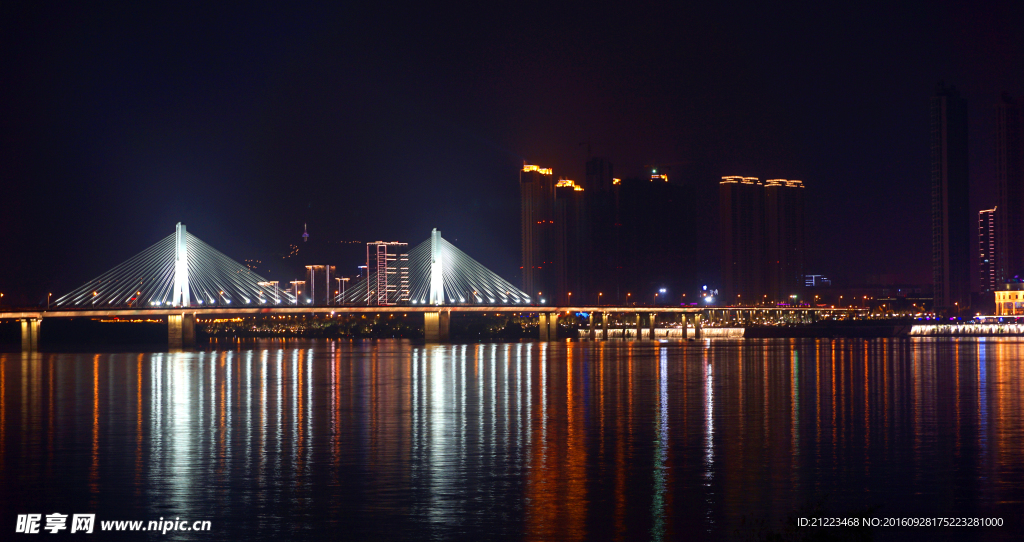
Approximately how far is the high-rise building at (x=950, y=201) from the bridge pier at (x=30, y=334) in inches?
5367

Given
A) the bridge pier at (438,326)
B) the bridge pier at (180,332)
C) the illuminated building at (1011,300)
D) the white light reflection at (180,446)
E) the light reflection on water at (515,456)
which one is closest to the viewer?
the light reflection on water at (515,456)

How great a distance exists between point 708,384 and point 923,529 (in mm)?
22575

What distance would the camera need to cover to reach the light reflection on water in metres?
12.1

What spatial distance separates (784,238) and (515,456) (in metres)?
170

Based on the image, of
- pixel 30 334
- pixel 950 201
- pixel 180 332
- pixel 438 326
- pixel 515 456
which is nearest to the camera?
pixel 515 456

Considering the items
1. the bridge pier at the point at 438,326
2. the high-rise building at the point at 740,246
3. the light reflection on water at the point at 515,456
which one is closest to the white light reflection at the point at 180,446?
the light reflection on water at the point at 515,456

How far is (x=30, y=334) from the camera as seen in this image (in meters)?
81.6

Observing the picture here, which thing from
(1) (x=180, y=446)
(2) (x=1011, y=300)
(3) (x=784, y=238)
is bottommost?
(1) (x=180, y=446)

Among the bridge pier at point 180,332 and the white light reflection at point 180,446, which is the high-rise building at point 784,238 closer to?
the bridge pier at point 180,332

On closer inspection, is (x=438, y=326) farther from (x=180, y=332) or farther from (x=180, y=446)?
(x=180, y=446)

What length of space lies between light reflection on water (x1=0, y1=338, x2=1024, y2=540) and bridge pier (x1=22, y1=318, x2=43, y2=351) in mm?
51337

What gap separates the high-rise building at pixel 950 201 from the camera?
531 ft

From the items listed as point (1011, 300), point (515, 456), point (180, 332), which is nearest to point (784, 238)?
point (1011, 300)

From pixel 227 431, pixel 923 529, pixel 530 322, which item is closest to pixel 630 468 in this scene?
pixel 923 529
